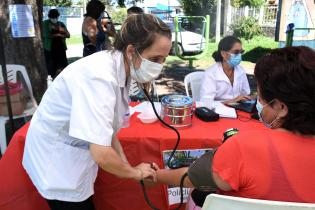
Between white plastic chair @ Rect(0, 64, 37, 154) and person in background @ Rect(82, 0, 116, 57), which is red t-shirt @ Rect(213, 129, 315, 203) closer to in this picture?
white plastic chair @ Rect(0, 64, 37, 154)

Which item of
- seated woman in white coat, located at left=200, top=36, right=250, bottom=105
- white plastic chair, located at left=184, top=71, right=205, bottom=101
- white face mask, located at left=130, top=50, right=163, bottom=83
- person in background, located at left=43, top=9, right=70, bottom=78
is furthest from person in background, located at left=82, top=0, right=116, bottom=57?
white face mask, located at left=130, top=50, right=163, bottom=83

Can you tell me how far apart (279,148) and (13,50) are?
337 centimetres

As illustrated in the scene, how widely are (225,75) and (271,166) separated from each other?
2.05 m

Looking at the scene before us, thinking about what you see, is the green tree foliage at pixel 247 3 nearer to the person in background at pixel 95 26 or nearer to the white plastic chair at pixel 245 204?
the person in background at pixel 95 26

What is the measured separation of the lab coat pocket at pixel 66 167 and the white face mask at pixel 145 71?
0.34m

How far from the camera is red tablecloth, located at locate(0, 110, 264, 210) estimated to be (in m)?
1.81

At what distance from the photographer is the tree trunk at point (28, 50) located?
364 centimetres

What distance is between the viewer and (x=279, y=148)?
975mm

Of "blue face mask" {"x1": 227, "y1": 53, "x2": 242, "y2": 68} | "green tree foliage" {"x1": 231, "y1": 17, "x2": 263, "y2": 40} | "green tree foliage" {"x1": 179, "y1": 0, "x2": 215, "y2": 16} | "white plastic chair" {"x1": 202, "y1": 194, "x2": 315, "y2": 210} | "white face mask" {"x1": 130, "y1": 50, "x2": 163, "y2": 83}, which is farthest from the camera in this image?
"green tree foliage" {"x1": 179, "y1": 0, "x2": 215, "y2": 16}

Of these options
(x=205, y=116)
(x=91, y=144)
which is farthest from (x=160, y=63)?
(x=205, y=116)

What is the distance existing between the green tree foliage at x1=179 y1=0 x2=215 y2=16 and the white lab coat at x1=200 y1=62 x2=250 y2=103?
44.9 ft

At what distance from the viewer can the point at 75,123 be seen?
3.72 ft

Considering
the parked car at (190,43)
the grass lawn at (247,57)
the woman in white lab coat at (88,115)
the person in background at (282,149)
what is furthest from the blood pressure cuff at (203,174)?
the parked car at (190,43)

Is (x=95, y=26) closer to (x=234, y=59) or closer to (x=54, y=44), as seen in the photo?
(x=54, y=44)
